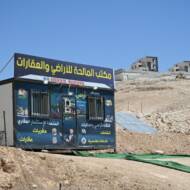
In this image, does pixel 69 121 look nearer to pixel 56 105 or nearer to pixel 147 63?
pixel 56 105

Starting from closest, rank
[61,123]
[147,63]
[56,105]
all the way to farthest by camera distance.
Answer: [56,105] → [61,123] → [147,63]

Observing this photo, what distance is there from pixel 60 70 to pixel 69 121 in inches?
73.1

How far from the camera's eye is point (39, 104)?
17984 mm

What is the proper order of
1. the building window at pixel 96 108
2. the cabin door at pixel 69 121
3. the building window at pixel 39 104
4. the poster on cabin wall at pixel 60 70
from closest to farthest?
1. the poster on cabin wall at pixel 60 70
2. the building window at pixel 39 104
3. the cabin door at pixel 69 121
4. the building window at pixel 96 108

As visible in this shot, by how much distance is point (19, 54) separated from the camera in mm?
17609

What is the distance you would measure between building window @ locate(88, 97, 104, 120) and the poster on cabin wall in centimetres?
74

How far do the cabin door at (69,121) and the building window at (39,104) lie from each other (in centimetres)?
78

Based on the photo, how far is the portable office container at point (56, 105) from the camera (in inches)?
685

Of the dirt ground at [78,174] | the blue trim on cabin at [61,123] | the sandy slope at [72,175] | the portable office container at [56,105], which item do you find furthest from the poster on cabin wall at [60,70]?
the sandy slope at [72,175]

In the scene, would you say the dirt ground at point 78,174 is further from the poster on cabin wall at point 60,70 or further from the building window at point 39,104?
the poster on cabin wall at point 60,70

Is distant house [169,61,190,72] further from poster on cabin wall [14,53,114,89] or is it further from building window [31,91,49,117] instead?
building window [31,91,49,117]

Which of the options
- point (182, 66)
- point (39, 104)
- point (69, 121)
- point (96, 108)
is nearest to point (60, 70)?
point (39, 104)

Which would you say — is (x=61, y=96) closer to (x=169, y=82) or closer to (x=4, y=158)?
(x=4, y=158)

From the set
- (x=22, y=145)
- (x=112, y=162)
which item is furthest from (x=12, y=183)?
(x=22, y=145)
